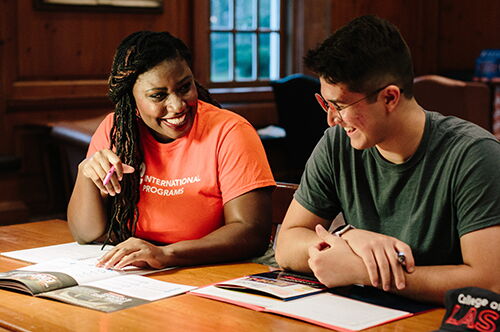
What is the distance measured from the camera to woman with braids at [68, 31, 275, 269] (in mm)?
1935

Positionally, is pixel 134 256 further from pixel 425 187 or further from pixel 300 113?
pixel 300 113

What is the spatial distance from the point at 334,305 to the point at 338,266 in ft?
0.34

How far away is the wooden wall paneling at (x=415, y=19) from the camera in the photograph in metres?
6.03

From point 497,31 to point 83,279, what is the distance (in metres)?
6.19

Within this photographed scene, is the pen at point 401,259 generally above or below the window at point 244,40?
below

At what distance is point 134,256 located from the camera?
1691 mm

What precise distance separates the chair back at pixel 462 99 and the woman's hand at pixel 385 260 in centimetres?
338

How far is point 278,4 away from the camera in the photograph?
570cm

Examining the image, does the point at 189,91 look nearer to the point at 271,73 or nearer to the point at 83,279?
the point at 83,279

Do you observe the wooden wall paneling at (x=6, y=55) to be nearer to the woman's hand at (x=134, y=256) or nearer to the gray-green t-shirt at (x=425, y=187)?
the woman's hand at (x=134, y=256)

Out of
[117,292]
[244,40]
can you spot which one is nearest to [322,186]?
[117,292]

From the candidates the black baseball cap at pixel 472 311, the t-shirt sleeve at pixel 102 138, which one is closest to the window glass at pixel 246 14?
the t-shirt sleeve at pixel 102 138

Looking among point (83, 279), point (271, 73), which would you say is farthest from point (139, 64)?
point (271, 73)

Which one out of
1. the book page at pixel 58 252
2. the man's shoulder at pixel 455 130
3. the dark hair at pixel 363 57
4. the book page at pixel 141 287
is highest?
the dark hair at pixel 363 57
